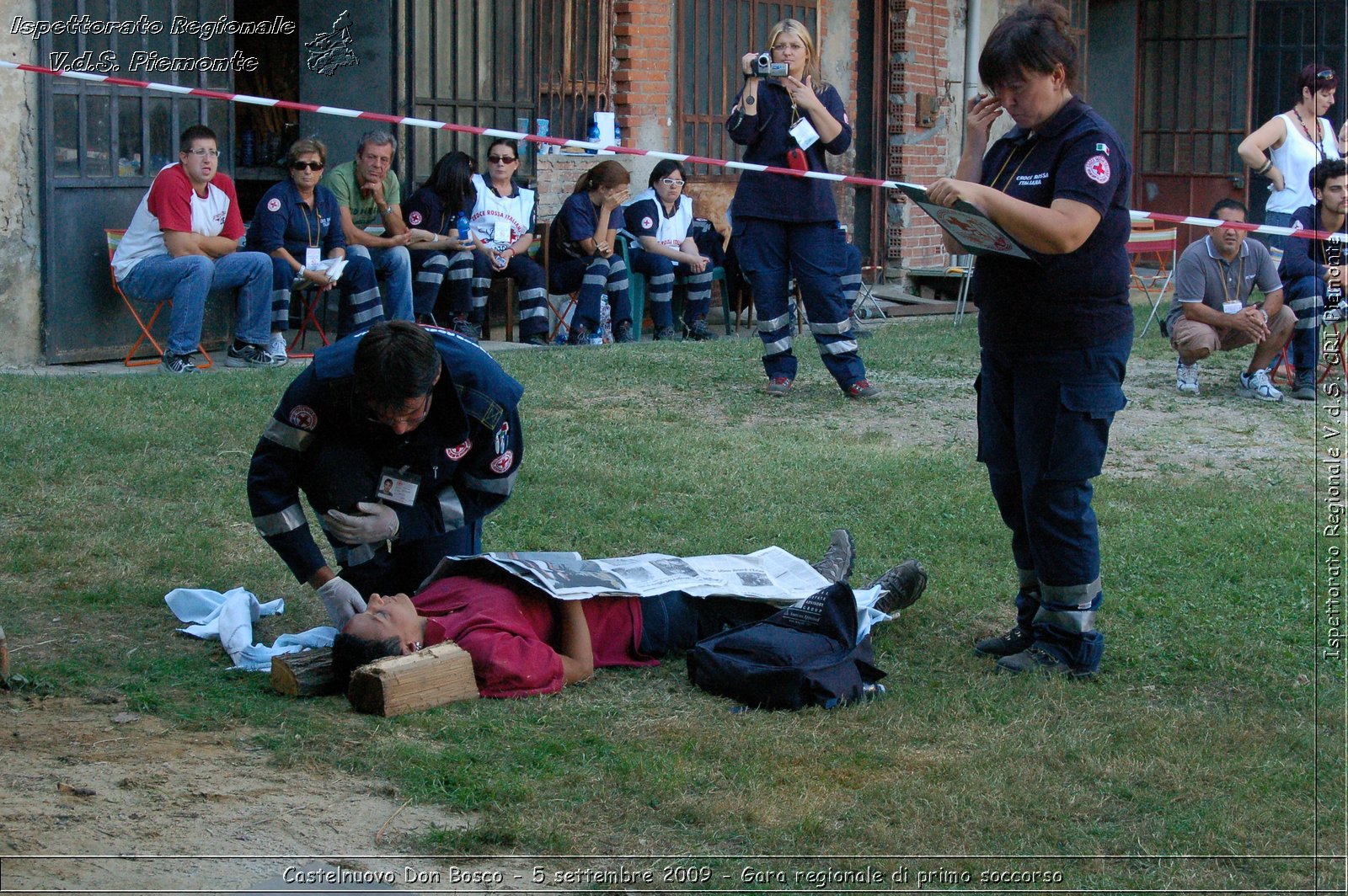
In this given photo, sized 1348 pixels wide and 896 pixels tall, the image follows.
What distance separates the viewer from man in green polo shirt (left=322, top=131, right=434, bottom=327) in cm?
980

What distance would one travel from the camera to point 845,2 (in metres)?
14.2

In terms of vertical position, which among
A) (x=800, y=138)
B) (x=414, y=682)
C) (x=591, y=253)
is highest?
(x=800, y=138)

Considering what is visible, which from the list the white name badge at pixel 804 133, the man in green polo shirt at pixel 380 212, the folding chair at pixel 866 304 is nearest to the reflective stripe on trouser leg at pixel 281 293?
the man in green polo shirt at pixel 380 212

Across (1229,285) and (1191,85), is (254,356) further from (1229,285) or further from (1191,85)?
(1191,85)

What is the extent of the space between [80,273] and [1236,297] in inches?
282

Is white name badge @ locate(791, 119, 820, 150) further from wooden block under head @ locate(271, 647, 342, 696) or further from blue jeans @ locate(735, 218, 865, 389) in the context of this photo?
wooden block under head @ locate(271, 647, 342, 696)

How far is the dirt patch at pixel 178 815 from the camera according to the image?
288cm

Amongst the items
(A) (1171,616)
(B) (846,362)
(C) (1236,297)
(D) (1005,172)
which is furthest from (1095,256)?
(C) (1236,297)

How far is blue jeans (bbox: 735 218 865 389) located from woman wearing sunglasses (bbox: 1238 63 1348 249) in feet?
9.74

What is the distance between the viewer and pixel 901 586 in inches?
186

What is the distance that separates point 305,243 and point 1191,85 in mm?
12692

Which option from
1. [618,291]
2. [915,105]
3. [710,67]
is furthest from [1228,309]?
[915,105]

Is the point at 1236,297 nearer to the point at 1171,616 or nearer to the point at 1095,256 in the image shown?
the point at 1171,616

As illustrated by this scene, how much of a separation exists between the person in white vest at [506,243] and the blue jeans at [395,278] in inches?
23.5
